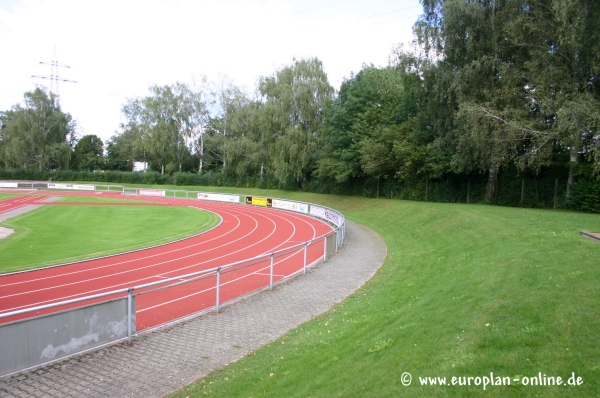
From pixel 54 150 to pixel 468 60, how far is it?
71706 millimetres

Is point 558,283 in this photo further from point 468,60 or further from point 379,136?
point 379,136

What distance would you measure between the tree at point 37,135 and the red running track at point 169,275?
64.4 m

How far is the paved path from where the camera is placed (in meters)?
6.24

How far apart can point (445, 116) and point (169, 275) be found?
23791mm

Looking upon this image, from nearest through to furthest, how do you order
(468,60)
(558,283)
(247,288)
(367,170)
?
(558,283), (247,288), (468,60), (367,170)

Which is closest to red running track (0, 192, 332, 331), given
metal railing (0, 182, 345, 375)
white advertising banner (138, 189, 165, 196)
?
metal railing (0, 182, 345, 375)

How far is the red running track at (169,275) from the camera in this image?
35.4 ft

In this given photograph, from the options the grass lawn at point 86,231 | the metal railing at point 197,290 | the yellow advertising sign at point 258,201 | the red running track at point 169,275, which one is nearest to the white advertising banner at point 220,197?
the yellow advertising sign at point 258,201

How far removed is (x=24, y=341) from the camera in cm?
638

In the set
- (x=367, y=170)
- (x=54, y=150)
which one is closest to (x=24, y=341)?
(x=367, y=170)

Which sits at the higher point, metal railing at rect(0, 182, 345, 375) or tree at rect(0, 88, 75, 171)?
tree at rect(0, 88, 75, 171)

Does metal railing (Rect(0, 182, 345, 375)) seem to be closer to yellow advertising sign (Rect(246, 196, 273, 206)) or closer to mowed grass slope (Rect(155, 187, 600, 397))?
mowed grass slope (Rect(155, 187, 600, 397))

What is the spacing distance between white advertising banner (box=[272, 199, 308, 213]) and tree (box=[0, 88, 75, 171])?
5311cm

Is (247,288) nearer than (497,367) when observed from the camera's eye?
No
